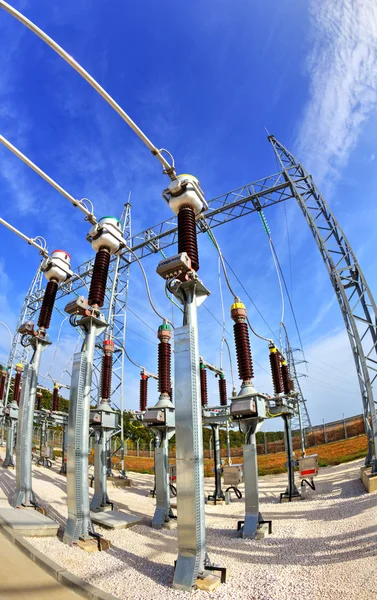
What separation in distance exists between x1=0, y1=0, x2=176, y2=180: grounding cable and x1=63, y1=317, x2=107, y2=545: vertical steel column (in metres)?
4.55

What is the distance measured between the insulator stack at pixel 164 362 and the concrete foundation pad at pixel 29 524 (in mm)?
4217

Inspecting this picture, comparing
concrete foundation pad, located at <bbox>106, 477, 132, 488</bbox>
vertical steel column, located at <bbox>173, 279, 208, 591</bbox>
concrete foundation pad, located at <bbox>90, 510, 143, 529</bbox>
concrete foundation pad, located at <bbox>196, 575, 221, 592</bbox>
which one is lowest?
concrete foundation pad, located at <bbox>106, 477, 132, 488</bbox>

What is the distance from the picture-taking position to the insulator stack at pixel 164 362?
1042 centimetres

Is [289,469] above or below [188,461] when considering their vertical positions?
below

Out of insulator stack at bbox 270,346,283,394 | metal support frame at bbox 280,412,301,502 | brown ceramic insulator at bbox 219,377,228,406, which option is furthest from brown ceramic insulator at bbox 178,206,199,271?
brown ceramic insulator at bbox 219,377,228,406

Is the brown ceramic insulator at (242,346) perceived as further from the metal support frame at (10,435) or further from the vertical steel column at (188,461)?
the metal support frame at (10,435)

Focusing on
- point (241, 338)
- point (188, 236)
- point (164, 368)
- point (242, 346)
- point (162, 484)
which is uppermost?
point (188, 236)

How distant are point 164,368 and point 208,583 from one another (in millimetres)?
6036

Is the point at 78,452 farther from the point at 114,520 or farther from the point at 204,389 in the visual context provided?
the point at 204,389

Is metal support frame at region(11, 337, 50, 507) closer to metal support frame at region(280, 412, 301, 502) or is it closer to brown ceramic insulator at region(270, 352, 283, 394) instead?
brown ceramic insulator at region(270, 352, 283, 394)

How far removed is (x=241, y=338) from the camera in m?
8.67

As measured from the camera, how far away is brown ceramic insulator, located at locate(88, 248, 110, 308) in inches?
348

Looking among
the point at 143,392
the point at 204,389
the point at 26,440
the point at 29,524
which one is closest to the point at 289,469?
the point at 204,389

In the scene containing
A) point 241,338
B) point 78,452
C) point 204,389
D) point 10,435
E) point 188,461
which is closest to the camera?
point 188,461
